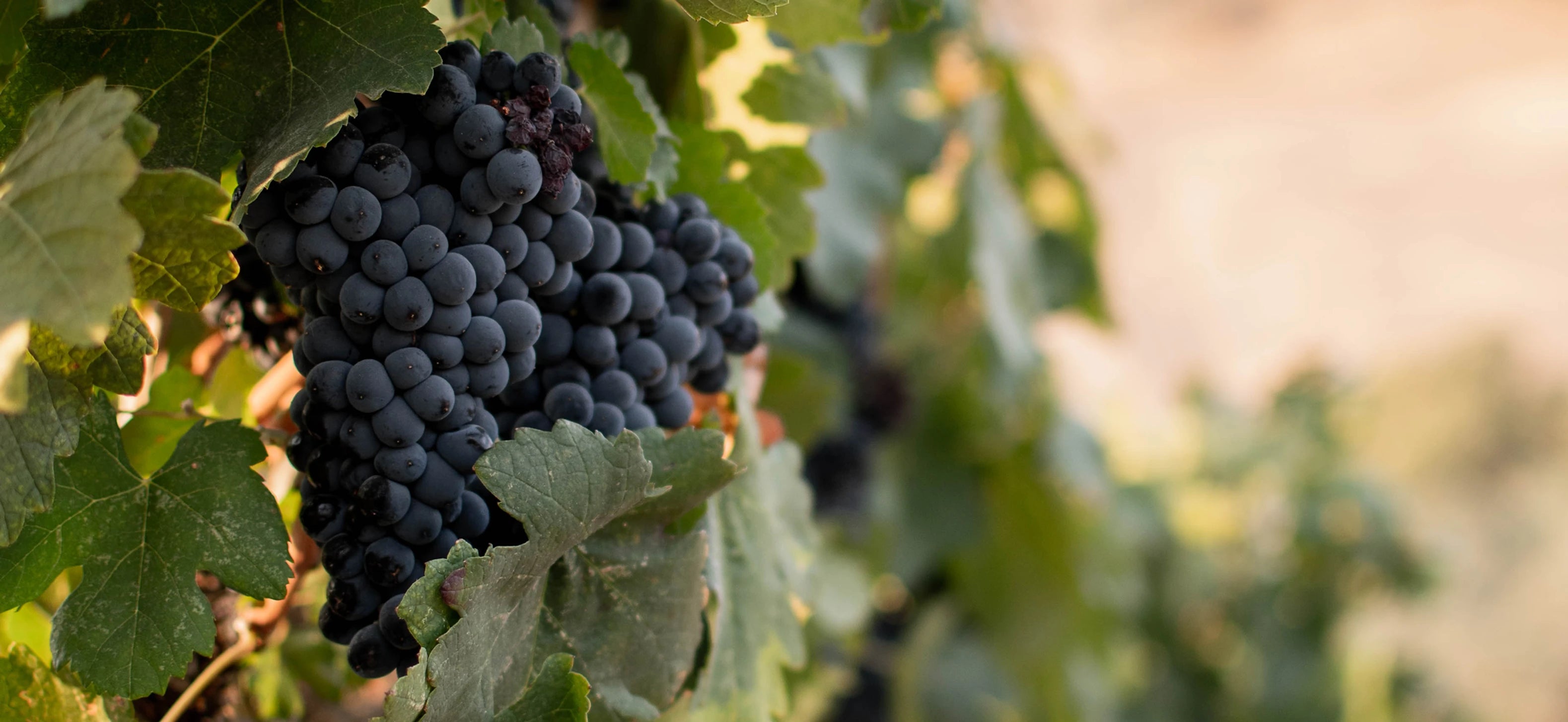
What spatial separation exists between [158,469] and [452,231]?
0.16 meters

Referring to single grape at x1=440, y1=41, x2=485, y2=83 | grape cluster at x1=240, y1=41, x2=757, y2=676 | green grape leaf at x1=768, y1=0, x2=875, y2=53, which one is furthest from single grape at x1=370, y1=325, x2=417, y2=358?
green grape leaf at x1=768, y1=0, x2=875, y2=53

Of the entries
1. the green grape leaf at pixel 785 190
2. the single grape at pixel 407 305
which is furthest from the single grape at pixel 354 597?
the green grape leaf at pixel 785 190

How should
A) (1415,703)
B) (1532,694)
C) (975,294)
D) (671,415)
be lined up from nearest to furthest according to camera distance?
(671,415) → (975,294) → (1415,703) → (1532,694)

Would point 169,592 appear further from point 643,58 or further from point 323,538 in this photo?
point 643,58

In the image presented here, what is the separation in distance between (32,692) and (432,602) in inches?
8.5

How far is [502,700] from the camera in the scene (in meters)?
0.43

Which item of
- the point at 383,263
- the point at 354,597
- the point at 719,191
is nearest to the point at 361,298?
the point at 383,263

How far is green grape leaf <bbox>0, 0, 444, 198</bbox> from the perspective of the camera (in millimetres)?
387

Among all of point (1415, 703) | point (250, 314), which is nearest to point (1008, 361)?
point (250, 314)

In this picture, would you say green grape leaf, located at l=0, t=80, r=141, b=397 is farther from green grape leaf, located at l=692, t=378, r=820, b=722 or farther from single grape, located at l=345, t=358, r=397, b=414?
green grape leaf, located at l=692, t=378, r=820, b=722

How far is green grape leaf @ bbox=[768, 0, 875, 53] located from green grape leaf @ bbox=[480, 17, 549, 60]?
0.21m

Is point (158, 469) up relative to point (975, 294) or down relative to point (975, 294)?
down

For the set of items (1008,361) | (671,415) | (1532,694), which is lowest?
(671,415)

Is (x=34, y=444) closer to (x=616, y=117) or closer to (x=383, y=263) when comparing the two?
(x=383, y=263)
